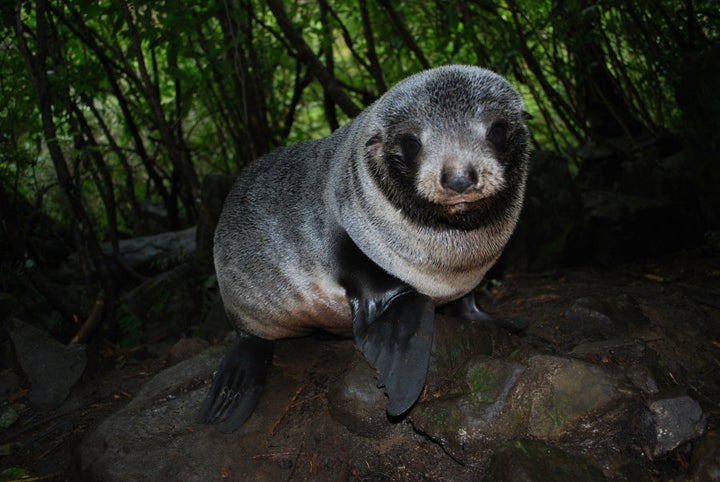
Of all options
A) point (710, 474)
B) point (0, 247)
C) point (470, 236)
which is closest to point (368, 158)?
point (470, 236)

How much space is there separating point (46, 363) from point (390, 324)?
2810 millimetres

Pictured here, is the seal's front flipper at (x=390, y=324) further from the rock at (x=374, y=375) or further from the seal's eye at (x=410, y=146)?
the seal's eye at (x=410, y=146)

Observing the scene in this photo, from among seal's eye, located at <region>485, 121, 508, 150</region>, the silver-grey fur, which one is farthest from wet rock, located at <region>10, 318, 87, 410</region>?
seal's eye, located at <region>485, 121, 508, 150</region>

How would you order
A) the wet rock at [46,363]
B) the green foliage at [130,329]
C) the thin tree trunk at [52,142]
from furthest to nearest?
the green foliage at [130,329] < the thin tree trunk at [52,142] < the wet rock at [46,363]

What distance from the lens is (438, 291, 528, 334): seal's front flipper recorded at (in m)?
3.35

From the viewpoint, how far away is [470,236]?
2.79 metres

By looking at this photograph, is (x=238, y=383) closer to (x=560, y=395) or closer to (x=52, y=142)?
(x=560, y=395)

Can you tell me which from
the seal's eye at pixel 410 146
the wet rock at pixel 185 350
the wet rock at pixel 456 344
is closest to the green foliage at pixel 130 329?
the wet rock at pixel 185 350

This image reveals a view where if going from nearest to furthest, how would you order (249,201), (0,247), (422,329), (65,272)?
(422,329)
(249,201)
(0,247)
(65,272)

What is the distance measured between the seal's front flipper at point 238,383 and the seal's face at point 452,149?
1351mm

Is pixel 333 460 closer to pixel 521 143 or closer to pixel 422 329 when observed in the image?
pixel 422 329

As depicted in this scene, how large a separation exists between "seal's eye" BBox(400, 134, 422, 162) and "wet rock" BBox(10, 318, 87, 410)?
2.97 m

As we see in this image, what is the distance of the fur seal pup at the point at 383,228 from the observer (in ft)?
8.24

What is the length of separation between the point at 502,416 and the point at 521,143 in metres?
1.21
